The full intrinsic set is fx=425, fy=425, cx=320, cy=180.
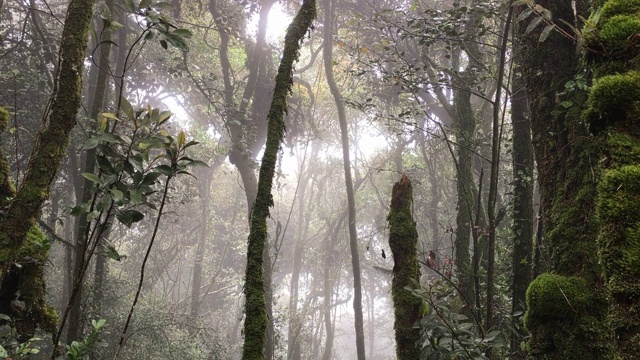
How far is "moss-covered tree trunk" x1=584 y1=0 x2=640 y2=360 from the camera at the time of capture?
105 cm

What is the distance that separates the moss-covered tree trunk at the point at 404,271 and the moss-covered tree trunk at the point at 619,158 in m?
1.82

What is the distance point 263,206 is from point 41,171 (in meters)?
1.22

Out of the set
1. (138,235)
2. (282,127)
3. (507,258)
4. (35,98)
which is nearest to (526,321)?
(282,127)

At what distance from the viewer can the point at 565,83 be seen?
2.74m

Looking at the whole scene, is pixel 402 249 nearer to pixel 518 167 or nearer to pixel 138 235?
pixel 518 167

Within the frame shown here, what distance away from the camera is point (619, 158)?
1.26 metres

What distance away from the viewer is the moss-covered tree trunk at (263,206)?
167 centimetres

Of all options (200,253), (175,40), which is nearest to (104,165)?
(175,40)

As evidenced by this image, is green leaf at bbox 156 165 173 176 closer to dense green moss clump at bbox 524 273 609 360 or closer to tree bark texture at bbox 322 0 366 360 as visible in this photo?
dense green moss clump at bbox 524 273 609 360

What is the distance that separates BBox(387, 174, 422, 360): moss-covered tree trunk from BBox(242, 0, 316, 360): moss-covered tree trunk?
1.44 m

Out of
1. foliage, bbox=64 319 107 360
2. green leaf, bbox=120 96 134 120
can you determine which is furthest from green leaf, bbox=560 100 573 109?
foliage, bbox=64 319 107 360

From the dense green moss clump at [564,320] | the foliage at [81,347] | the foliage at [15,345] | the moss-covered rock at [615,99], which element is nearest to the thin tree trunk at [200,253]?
the foliage at [15,345]

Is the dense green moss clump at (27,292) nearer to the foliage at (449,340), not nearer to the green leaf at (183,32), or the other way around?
the green leaf at (183,32)

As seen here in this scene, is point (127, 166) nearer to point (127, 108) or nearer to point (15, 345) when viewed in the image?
point (127, 108)
